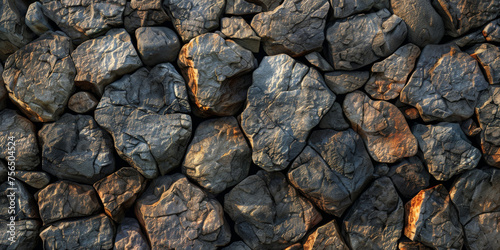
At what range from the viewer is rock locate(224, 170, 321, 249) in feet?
7.59

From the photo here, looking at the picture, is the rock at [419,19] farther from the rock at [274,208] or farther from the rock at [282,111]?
the rock at [274,208]

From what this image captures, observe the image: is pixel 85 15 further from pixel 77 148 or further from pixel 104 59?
pixel 77 148

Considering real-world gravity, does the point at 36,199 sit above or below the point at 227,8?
below

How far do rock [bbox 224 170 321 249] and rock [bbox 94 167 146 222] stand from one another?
0.59m

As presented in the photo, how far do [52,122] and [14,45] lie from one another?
548 millimetres

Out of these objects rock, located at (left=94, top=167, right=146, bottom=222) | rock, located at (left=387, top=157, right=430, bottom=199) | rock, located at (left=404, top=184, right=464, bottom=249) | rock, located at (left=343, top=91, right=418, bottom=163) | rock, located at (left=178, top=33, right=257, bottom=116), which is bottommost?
rock, located at (left=404, top=184, right=464, bottom=249)

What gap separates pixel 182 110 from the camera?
227cm

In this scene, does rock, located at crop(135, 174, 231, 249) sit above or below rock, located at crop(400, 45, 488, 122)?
below

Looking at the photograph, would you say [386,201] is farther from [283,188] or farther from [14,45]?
[14,45]

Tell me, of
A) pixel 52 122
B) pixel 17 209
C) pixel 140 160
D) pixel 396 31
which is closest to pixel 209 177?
pixel 140 160

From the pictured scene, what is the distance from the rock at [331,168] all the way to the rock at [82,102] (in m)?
1.30

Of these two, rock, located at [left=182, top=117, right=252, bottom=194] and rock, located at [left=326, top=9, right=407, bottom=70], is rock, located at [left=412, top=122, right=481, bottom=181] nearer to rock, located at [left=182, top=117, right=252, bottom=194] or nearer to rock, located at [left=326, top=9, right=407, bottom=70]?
rock, located at [left=326, top=9, right=407, bottom=70]

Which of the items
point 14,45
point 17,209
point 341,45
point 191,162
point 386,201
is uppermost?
point 14,45

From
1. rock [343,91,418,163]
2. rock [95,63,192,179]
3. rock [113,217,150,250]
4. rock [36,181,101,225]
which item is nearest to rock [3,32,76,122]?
rock [95,63,192,179]
